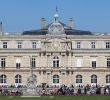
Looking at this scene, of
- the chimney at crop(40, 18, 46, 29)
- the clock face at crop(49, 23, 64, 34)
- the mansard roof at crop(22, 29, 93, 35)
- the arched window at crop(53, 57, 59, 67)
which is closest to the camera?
the arched window at crop(53, 57, 59, 67)

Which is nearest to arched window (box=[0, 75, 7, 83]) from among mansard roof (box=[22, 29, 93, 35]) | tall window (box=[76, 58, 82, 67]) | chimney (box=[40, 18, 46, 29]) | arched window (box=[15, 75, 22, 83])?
arched window (box=[15, 75, 22, 83])

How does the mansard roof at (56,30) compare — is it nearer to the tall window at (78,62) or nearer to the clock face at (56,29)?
the clock face at (56,29)

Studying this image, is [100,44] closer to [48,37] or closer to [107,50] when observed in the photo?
[107,50]

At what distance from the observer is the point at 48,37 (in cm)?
10700

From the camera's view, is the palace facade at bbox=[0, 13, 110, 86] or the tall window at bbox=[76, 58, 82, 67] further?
the tall window at bbox=[76, 58, 82, 67]

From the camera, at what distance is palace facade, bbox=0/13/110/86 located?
106 m

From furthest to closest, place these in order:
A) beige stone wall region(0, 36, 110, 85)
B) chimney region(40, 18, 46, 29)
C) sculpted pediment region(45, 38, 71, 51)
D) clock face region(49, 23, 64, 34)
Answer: chimney region(40, 18, 46, 29) → clock face region(49, 23, 64, 34) → sculpted pediment region(45, 38, 71, 51) → beige stone wall region(0, 36, 110, 85)

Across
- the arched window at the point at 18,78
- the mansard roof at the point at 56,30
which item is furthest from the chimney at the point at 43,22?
the arched window at the point at 18,78

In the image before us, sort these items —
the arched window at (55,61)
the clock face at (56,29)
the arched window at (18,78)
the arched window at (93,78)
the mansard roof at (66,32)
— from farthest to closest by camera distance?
the mansard roof at (66,32)
the clock face at (56,29)
the arched window at (55,61)
the arched window at (18,78)
the arched window at (93,78)

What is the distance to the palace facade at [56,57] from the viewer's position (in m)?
106

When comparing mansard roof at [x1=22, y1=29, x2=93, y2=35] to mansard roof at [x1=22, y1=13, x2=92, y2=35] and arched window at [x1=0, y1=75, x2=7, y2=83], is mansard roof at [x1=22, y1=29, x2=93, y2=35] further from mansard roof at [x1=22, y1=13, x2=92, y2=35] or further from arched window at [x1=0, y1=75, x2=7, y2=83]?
arched window at [x1=0, y1=75, x2=7, y2=83]

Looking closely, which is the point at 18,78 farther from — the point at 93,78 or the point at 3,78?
the point at 93,78

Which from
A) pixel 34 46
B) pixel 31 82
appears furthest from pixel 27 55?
pixel 31 82

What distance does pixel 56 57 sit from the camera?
350ft
